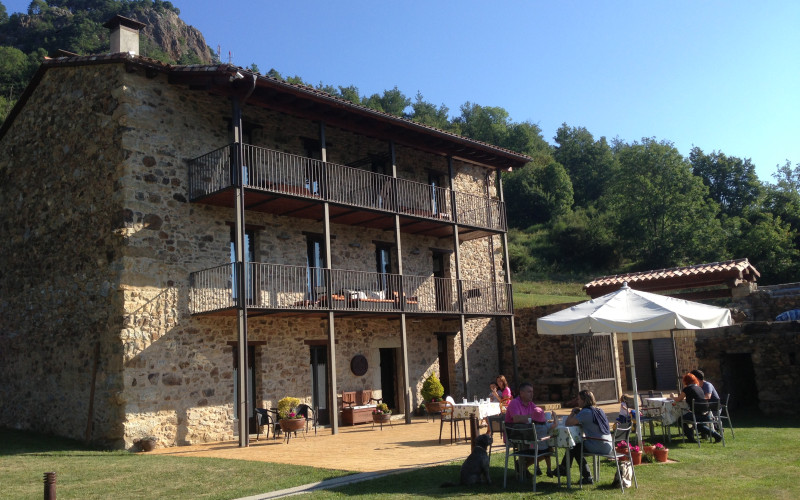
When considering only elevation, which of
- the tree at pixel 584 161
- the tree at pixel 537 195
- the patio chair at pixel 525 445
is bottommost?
the patio chair at pixel 525 445

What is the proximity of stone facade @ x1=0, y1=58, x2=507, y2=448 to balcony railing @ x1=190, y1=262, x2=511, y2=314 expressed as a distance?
0.34 meters

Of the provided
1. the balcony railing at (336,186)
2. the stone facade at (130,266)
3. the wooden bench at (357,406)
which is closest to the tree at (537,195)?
the balcony railing at (336,186)

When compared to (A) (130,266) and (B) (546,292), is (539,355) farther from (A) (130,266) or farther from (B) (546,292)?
(B) (546,292)

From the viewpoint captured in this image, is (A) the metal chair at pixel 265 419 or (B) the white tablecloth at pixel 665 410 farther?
(A) the metal chair at pixel 265 419

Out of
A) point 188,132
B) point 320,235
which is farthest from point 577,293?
point 188,132

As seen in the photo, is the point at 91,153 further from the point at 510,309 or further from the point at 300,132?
the point at 510,309

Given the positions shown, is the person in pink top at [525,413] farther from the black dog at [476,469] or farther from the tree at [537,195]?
the tree at [537,195]

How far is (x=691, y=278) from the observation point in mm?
17578

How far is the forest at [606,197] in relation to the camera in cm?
3969

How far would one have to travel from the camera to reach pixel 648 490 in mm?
6246

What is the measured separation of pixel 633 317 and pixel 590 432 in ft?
5.25

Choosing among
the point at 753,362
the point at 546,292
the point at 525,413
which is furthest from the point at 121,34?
the point at 546,292

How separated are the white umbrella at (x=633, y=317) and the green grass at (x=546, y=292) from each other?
20561 millimetres

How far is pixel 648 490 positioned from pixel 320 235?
35.1ft
